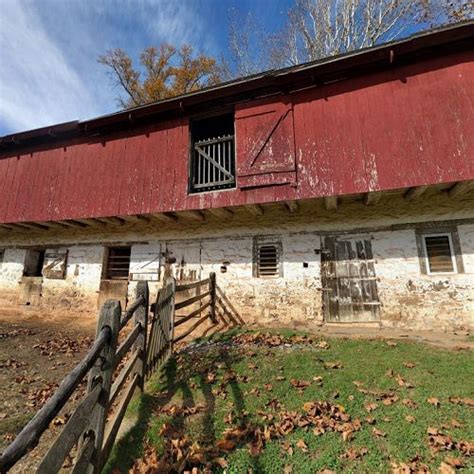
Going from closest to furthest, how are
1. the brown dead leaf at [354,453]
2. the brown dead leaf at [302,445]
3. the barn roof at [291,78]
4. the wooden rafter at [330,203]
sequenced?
the brown dead leaf at [354,453]
the brown dead leaf at [302,445]
the barn roof at [291,78]
the wooden rafter at [330,203]

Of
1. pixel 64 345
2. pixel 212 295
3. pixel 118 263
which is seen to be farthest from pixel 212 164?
pixel 64 345

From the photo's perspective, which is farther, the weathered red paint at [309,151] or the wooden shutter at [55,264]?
the wooden shutter at [55,264]

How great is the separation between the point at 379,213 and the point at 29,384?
8.78 meters

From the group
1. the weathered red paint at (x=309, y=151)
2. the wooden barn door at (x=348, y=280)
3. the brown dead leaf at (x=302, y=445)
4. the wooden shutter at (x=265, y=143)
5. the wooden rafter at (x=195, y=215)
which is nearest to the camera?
the brown dead leaf at (x=302, y=445)

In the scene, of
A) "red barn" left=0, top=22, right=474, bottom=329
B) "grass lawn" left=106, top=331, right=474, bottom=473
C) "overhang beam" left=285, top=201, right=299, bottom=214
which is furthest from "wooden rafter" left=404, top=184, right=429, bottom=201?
"grass lawn" left=106, top=331, right=474, bottom=473

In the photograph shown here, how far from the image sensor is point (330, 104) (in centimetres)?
796

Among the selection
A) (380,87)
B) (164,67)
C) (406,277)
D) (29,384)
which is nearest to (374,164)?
(380,87)

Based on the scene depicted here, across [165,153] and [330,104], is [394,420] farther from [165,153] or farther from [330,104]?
[165,153]

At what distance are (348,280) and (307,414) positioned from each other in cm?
487

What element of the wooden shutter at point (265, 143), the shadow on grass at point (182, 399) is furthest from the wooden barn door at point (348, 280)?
the shadow on grass at point (182, 399)

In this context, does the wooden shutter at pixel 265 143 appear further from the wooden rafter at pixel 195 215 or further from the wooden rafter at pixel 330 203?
the wooden rafter at pixel 195 215

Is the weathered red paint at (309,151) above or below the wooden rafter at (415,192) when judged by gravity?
above

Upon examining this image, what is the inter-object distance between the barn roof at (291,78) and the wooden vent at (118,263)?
4.30m

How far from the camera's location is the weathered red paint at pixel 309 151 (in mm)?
6895
